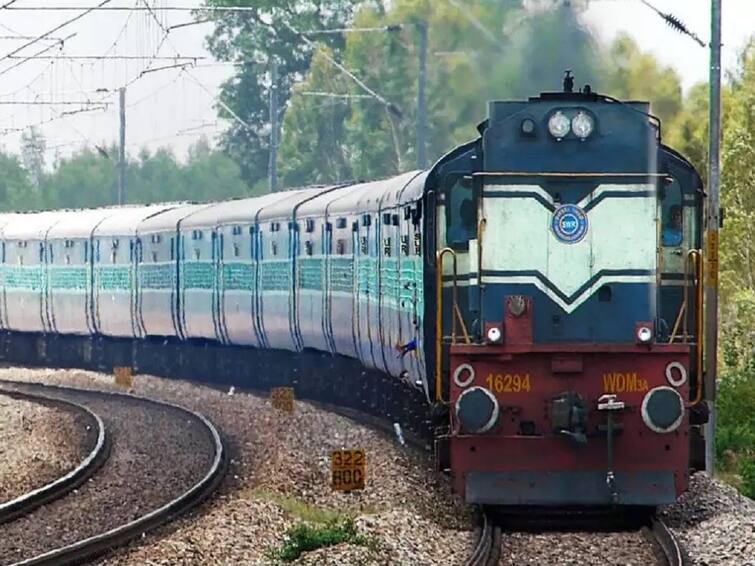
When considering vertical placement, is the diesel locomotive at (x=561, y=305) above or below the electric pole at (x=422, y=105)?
below

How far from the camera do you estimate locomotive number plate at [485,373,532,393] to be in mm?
12781

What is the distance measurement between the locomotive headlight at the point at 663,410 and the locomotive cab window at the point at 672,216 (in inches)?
53.0

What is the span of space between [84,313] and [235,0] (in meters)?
43.9

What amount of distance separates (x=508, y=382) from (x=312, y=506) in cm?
251

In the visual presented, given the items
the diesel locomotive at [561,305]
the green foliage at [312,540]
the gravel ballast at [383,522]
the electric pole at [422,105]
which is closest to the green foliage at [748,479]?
the gravel ballast at [383,522]

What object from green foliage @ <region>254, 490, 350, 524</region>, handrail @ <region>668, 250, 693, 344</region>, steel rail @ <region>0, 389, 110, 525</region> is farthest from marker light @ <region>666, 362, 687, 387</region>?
steel rail @ <region>0, 389, 110, 525</region>

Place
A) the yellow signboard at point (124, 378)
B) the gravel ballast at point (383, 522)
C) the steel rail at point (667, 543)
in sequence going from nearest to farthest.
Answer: the steel rail at point (667, 543), the gravel ballast at point (383, 522), the yellow signboard at point (124, 378)

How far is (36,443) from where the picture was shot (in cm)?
1988

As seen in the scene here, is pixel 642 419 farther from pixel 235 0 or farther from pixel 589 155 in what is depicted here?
pixel 235 0

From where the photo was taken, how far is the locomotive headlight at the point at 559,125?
517 inches

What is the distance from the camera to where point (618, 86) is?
26.6 m

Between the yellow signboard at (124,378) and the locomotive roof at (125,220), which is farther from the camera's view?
the locomotive roof at (125,220)

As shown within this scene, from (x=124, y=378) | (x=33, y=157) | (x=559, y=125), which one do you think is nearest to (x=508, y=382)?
(x=559, y=125)

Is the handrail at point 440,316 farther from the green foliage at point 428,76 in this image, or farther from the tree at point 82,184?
the tree at point 82,184
